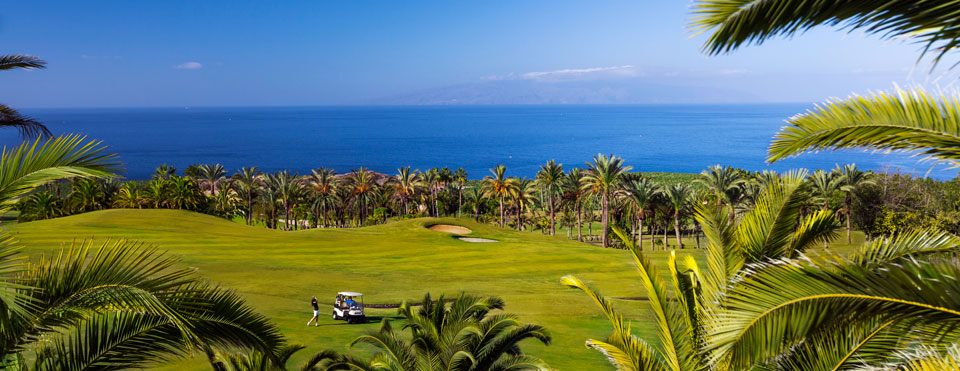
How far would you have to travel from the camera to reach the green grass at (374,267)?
21.4 metres

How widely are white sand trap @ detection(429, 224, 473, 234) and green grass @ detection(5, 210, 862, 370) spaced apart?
796 millimetres

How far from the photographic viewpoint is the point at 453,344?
541 inches

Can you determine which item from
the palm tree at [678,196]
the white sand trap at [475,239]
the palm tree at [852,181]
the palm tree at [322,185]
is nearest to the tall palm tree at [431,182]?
the palm tree at [322,185]

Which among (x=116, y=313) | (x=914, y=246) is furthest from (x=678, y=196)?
(x=116, y=313)

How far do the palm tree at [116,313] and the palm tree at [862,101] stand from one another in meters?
5.12

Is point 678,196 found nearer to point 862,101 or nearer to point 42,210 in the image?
point 862,101

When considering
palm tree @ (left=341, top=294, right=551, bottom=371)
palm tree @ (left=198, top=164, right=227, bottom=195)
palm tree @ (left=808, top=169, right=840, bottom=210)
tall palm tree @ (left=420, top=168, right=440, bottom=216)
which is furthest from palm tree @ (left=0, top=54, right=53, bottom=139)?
palm tree @ (left=198, top=164, right=227, bottom=195)

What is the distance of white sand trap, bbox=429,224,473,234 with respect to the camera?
4848 cm

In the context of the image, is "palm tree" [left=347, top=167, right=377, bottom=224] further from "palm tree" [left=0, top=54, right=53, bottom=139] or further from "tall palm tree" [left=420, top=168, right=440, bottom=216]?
"palm tree" [left=0, top=54, right=53, bottom=139]

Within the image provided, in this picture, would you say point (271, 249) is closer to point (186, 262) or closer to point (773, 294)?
point (186, 262)

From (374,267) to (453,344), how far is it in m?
20.4

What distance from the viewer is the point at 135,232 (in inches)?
1437

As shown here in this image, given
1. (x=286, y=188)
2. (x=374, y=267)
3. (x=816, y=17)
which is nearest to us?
(x=816, y=17)

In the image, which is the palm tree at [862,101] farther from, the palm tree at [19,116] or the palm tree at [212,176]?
the palm tree at [212,176]
